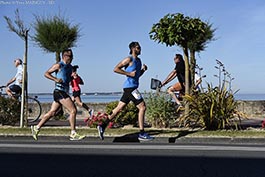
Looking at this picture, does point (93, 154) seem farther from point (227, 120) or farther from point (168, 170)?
point (227, 120)

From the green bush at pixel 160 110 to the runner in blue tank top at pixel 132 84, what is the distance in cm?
192

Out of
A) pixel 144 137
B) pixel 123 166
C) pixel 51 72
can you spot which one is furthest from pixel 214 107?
pixel 123 166

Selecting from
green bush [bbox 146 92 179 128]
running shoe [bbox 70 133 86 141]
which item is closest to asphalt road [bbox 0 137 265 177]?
running shoe [bbox 70 133 86 141]

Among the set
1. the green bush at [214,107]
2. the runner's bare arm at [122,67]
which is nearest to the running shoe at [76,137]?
the runner's bare arm at [122,67]

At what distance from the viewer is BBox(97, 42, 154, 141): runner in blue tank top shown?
10289 millimetres

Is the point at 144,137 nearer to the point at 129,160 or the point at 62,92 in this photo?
the point at 62,92

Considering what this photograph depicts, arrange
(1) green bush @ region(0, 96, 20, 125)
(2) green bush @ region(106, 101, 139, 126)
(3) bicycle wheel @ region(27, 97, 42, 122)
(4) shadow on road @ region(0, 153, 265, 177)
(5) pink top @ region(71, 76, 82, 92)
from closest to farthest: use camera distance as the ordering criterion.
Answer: (4) shadow on road @ region(0, 153, 265, 177) < (2) green bush @ region(106, 101, 139, 126) < (1) green bush @ region(0, 96, 20, 125) < (5) pink top @ region(71, 76, 82, 92) < (3) bicycle wheel @ region(27, 97, 42, 122)

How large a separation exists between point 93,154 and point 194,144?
255cm

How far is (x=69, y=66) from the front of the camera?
10586mm

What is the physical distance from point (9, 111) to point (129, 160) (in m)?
6.43

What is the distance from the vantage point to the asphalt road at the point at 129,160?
661cm

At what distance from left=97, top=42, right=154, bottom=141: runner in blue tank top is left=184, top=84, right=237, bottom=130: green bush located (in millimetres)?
1721

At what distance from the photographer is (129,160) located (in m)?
7.61

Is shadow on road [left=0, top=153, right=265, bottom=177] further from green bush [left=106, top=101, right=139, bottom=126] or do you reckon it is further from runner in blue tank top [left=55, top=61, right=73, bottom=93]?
green bush [left=106, top=101, right=139, bottom=126]
